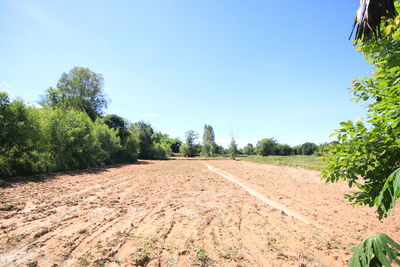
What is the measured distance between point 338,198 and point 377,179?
761 centimetres

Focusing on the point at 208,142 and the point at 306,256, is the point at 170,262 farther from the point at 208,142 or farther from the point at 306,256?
the point at 208,142

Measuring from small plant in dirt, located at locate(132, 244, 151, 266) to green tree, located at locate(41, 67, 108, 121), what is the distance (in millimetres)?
37322

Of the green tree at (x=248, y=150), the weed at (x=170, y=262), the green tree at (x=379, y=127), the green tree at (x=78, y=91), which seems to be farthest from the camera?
the green tree at (x=248, y=150)

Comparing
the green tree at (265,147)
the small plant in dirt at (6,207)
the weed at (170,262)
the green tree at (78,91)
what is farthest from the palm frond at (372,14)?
the green tree at (265,147)

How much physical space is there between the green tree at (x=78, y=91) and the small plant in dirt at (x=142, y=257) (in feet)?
122

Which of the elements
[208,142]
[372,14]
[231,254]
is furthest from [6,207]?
[208,142]

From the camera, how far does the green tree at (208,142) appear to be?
78875 millimetres

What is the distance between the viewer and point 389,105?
1.95m

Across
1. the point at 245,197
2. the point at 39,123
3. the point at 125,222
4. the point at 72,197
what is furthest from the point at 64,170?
the point at 245,197

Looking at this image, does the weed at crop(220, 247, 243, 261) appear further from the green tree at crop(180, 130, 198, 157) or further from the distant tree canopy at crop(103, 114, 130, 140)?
the green tree at crop(180, 130, 198, 157)

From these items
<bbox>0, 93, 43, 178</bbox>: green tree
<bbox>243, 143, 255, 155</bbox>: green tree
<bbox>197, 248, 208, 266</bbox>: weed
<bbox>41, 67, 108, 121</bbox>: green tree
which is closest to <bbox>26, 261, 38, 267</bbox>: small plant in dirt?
<bbox>197, 248, 208, 266</bbox>: weed

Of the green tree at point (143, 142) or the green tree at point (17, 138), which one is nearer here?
the green tree at point (17, 138)

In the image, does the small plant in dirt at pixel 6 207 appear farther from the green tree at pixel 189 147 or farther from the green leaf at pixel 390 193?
the green tree at pixel 189 147

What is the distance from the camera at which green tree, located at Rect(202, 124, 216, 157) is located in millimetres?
78875
